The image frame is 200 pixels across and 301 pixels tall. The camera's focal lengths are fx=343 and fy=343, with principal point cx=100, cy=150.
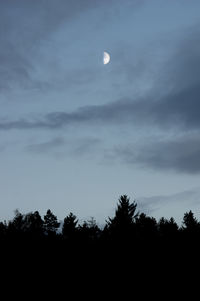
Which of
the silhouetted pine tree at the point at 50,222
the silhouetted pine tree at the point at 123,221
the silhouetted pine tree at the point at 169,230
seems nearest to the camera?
the silhouetted pine tree at the point at 123,221

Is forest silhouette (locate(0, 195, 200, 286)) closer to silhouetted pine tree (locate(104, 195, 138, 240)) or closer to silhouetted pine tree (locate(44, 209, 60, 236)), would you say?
silhouetted pine tree (locate(104, 195, 138, 240))

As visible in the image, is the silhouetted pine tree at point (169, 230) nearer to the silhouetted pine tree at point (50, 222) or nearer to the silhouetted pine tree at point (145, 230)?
the silhouetted pine tree at point (145, 230)

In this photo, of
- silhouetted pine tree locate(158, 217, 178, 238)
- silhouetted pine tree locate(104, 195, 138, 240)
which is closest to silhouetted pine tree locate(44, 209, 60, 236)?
silhouetted pine tree locate(158, 217, 178, 238)

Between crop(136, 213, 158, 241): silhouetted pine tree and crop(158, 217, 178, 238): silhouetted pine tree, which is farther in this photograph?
crop(158, 217, 178, 238): silhouetted pine tree

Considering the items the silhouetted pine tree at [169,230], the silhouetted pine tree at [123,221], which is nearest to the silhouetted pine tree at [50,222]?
the silhouetted pine tree at [169,230]

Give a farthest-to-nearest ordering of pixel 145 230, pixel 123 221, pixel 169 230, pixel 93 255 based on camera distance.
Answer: pixel 169 230
pixel 145 230
pixel 123 221
pixel 93 255

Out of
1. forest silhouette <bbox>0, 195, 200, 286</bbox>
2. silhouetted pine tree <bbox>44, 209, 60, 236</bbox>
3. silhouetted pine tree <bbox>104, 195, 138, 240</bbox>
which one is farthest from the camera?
silhouetted pine tree <bbox>44, 209, 60, 236</bbox>

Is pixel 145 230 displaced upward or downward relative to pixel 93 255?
upward

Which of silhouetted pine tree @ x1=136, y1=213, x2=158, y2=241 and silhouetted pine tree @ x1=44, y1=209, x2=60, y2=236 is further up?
silhouetted pine tree @ x1=44, y1=209, x2=60, y2=236

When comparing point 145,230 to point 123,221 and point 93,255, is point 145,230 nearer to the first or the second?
point 123,221

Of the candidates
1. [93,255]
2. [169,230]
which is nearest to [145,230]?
[169,230]

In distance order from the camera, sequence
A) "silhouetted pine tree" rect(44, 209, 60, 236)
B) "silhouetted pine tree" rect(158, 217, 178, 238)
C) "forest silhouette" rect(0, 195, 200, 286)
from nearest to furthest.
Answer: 1. "forest silhouette" rect(0, 195, 200, 286)
2. "silhouetted pine tree" rect(158, 217, 178, 238)
3. "silhouetted pine tree" rect(44, 209, 60, 236)

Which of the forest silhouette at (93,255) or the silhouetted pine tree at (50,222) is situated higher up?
the silhouetted pine tree at (50,222)

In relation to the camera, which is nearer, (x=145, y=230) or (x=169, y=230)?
(x=145, y=230)
